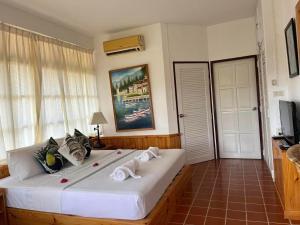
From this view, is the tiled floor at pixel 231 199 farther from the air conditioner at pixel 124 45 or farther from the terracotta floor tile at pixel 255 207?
the air conditioner at pixel 124 45

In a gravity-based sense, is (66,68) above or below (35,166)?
above

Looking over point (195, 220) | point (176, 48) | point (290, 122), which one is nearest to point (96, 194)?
point (195, 220)

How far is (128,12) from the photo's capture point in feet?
13.1

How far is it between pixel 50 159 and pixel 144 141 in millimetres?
2198

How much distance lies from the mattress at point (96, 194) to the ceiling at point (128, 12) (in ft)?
7.66

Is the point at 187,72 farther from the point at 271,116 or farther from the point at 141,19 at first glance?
the point at 271,116

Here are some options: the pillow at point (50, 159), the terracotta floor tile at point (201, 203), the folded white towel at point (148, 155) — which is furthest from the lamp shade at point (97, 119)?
the terracotta floor tile at point (201, 203)

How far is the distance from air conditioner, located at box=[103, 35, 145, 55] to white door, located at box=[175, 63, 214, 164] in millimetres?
827

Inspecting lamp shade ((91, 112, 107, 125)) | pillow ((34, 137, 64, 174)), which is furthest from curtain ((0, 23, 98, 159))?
pillow ((34, 137, 64, 174))

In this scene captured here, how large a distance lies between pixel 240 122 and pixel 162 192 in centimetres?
311

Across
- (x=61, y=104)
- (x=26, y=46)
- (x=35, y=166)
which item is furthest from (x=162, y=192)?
(x=26, y=46)

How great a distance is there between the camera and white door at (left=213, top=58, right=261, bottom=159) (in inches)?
197

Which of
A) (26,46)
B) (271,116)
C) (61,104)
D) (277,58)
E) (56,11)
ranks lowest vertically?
(271,116)

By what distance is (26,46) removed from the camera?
3617 millimetres
